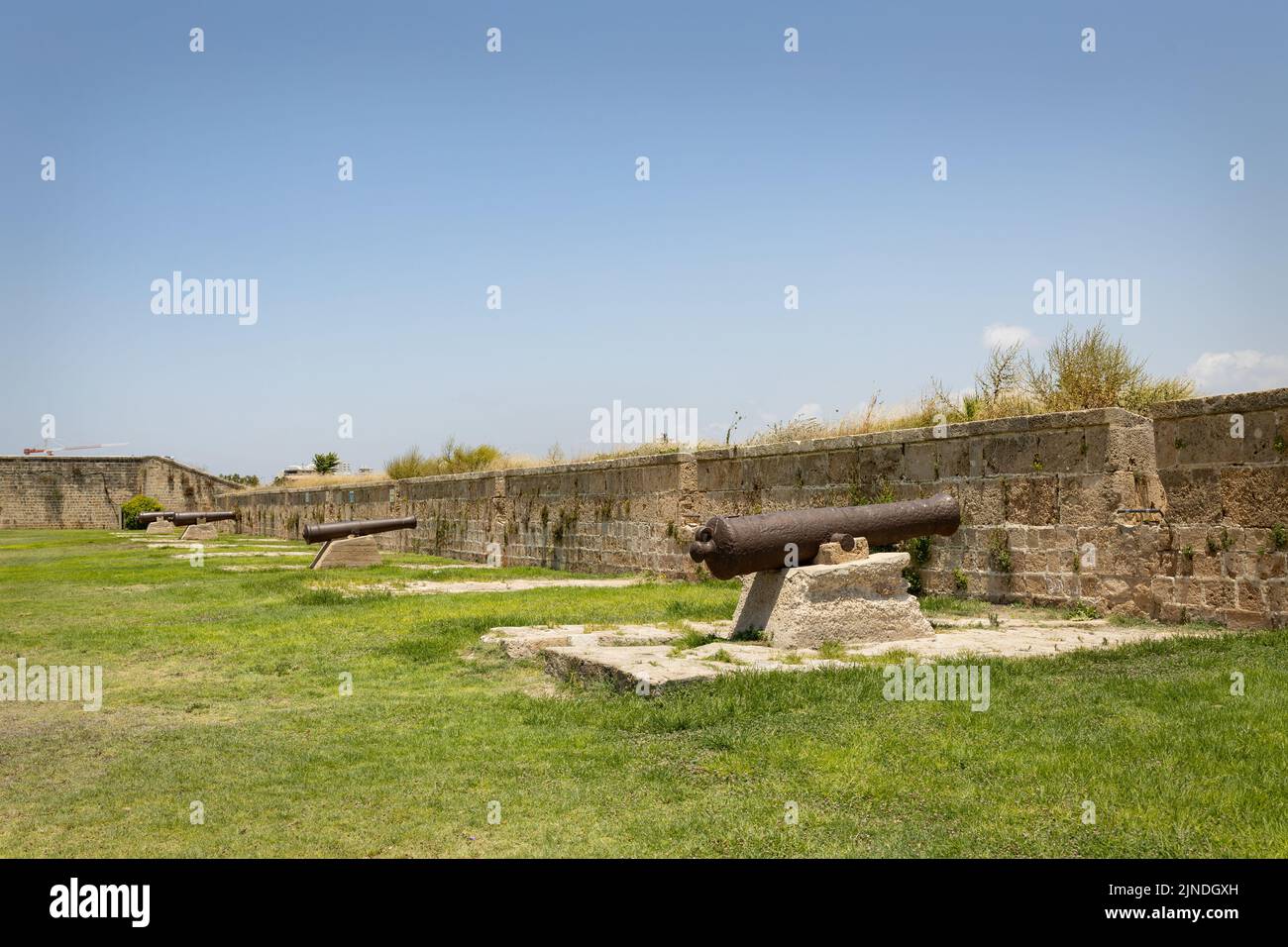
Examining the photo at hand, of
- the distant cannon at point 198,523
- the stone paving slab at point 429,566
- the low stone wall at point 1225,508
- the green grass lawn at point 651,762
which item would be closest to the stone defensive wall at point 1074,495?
the low stone wall at point 1225,508

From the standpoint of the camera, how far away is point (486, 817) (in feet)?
13.8

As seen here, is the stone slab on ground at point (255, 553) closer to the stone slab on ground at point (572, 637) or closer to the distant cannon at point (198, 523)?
the distant cannon at point (198, 523)

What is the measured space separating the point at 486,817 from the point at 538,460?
63.3 ft

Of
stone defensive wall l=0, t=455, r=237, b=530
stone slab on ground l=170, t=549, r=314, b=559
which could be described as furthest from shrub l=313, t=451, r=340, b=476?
stone slab on ground l=170, t=549, r=314, b=559

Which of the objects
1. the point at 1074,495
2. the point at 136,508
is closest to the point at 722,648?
the point at 1074,495

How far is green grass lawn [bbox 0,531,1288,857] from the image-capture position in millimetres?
3863

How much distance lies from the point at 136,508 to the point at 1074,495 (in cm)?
4806

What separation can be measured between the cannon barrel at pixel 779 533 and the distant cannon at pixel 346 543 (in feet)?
35.5

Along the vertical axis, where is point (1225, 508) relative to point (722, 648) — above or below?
above

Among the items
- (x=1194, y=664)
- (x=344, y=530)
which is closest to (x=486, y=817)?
(x=1194, y=664)

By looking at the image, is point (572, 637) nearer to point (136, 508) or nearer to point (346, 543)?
point (346, 543)

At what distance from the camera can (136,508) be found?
1938 inches

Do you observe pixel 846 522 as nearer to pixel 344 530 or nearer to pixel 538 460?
pixel 344 530

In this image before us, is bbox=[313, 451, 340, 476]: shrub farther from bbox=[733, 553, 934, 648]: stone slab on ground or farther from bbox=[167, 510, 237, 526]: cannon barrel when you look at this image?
bbox=[733, 553, 934, 648]: stone slab on ground
